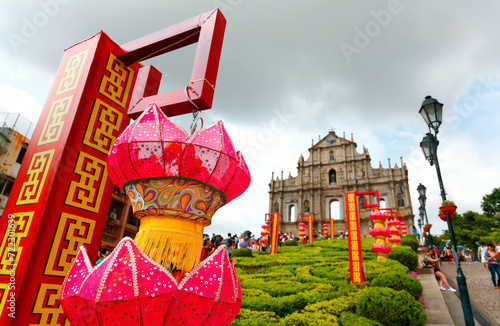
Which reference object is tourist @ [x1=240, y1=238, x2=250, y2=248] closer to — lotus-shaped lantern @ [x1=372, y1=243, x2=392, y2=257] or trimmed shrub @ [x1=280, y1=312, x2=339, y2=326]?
lotus-shaped lantern @ [x1=372, y1=243, x2=392, y2=257]

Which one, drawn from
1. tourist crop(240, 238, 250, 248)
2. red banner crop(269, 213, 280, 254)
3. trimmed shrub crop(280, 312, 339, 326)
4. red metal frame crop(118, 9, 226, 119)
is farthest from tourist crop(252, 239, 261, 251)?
red metal frame crop(118, 9, 226, 119)

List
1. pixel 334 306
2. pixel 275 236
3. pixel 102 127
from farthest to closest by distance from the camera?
pixel 275 236, pixel 334 306, pixel 102 127

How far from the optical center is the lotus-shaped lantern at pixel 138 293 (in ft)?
3.29

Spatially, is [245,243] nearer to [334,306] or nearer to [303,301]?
[303,301]

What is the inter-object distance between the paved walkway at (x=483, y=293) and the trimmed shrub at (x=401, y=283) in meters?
2.02

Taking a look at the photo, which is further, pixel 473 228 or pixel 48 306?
pixel 473 228

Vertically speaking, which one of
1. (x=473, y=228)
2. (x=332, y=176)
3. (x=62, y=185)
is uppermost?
(x=332, y=176)

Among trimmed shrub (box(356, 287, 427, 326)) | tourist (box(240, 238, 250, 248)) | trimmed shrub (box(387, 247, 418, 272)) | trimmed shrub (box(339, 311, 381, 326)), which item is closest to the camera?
trimmed shrub (box(339, 311, 381, 326))

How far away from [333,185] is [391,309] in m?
31.5

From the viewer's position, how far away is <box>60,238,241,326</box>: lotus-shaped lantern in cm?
100

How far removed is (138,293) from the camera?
1001mm

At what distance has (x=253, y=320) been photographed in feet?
14.3

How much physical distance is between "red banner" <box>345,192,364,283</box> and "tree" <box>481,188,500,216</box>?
34.5m

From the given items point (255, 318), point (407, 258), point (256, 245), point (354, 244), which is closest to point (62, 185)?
point (255, 318)
